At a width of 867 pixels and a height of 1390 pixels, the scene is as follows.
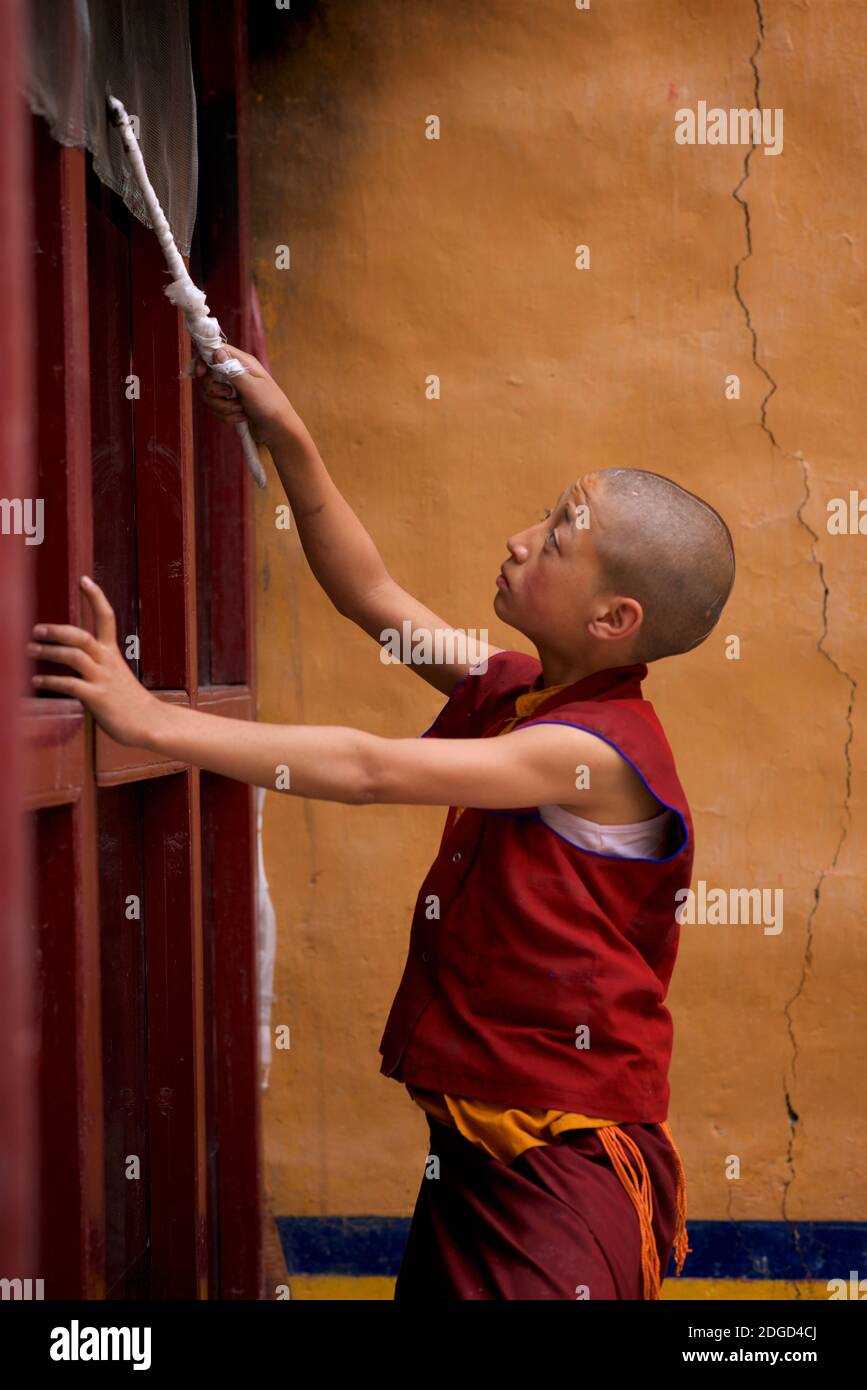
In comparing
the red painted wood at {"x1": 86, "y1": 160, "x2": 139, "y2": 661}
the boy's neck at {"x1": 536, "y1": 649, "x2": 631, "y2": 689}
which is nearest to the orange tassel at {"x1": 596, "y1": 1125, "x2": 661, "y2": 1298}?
the boy's neck at {"x1": 536, "y1": 649, "x2": 631, "y2": 689}

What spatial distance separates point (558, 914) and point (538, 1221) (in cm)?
35

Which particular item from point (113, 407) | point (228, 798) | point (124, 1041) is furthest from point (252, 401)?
point (228, 798)

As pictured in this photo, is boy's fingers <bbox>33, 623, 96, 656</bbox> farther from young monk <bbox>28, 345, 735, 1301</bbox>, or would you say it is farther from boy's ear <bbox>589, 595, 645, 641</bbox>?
boy's ear <bbox>589, 595, 645, 641</bbox>

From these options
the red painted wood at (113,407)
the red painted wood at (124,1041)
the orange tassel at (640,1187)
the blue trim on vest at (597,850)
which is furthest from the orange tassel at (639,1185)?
the red painted wood at (113,407)

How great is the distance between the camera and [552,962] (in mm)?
1607

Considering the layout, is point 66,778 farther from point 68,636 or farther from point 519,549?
point 519,549

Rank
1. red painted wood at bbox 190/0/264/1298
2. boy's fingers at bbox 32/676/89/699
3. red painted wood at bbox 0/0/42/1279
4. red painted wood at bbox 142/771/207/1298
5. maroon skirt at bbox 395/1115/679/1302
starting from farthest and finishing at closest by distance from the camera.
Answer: red painted wood at bbox 190/0/264/1298 < red painted wood at bbox 142/771/207/1298 < maroon skirt at bbox 395/1115/679/1302 < boy's fingers at bbox 32/676/89/699 < red painted wood at bbox 0/0/42/1279

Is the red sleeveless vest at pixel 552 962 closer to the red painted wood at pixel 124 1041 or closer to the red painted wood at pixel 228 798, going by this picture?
the red painted wood at pixel 124 1041

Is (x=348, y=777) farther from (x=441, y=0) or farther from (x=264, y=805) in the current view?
(x=441, y=0)

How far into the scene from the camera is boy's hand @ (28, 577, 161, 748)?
1295 millimetres

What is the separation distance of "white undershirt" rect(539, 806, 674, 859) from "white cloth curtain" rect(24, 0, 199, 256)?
862 mm

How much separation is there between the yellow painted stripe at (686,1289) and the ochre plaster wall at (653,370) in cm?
14

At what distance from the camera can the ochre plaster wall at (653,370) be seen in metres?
2.79
